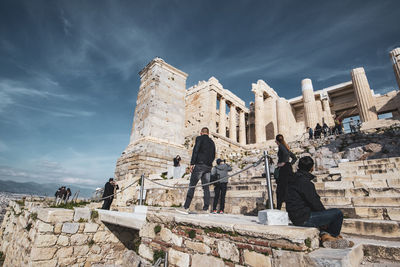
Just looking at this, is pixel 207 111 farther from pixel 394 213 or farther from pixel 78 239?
pixel 394 213

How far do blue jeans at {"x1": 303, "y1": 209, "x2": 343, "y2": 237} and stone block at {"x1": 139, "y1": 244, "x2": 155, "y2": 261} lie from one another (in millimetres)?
2615

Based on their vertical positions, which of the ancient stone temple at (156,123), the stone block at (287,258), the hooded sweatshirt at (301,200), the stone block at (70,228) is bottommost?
the stone block at (70,228)

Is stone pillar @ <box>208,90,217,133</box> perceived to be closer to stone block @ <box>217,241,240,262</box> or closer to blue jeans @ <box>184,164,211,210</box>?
blue jeans @ <box>184,164,211,210</box>

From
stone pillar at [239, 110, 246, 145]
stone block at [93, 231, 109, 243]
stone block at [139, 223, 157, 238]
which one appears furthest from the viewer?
stone pillar at [239, 110, 246, 145]

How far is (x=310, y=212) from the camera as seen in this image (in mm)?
2564

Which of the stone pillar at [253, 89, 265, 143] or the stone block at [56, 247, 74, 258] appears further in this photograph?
the stone pillar at [253, 89, 265, 143]

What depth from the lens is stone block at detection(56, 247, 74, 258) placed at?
15.5 ft

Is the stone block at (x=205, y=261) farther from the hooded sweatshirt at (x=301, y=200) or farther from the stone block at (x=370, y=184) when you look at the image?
the stone block at (x=370, y=184)

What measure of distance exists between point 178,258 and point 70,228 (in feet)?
11.1

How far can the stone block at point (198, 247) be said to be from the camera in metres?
2.79

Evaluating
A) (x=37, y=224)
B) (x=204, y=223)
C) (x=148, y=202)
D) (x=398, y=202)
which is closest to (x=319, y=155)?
(x=398, y=202)

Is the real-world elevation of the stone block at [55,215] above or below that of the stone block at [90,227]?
above

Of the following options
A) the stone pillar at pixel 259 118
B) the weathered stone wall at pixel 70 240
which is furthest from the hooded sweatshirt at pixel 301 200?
the stone pillar at pixel 259 118

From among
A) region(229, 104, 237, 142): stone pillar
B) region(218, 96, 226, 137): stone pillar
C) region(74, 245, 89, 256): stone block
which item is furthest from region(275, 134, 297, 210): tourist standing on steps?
region(229, 104, 237, 142): stone pillar
